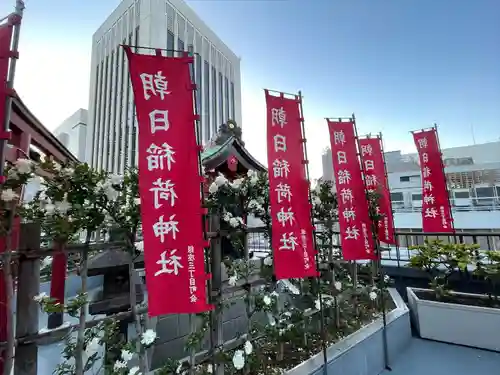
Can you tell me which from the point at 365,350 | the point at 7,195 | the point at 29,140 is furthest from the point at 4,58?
the point at 365,350

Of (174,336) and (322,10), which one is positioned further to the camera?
(322,10)

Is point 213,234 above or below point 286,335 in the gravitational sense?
above

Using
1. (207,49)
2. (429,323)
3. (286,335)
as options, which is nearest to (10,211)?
(286,335)

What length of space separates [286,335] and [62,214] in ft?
7.93

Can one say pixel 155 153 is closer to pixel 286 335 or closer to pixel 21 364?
pixel 21 364

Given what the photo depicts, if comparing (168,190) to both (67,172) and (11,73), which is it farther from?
(11,73)

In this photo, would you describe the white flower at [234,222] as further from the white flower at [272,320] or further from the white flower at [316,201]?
the white flower at [316,201]

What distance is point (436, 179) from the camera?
659 centimetres

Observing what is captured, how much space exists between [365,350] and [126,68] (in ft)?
95.0

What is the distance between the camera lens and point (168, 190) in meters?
1.83

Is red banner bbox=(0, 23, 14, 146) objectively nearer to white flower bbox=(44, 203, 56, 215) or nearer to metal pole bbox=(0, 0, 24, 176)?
metal pole bbox=(0, 0, 24, 176)

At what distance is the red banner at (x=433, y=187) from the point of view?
6.36 meters

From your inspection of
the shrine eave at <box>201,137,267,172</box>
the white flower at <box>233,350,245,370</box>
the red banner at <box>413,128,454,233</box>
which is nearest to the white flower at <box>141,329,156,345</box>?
the white flower at <box>233,350,245,370</box>

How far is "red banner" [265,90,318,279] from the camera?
2.73m
